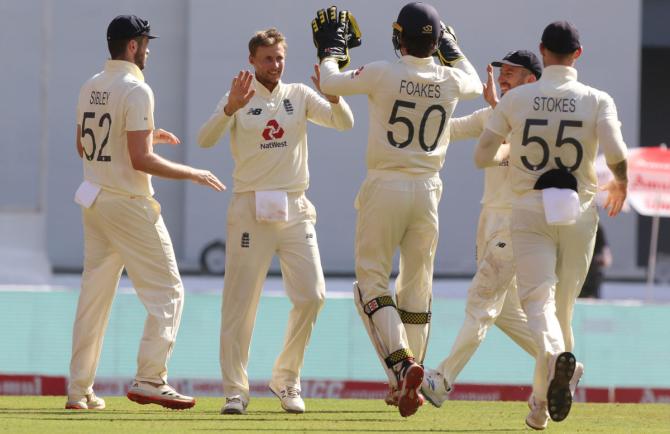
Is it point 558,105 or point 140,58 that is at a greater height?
point 140,58

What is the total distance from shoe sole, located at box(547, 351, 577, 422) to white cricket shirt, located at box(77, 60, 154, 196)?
2.47 m

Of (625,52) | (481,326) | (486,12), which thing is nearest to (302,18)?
(486,12)

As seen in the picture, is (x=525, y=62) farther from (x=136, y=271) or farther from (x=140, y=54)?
(x=136, y=271)

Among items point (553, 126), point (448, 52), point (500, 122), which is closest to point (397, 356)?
point (500, 122)

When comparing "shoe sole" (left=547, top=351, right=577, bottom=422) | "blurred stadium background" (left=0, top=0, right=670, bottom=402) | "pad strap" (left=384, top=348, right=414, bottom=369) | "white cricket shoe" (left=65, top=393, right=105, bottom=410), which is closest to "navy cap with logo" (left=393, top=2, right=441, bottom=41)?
"pad strap" (left=384, top=348, right=414, bottom=369)

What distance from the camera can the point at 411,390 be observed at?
802cm

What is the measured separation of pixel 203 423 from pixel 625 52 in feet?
54.6

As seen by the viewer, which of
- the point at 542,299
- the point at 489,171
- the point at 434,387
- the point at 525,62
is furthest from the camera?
the point at 489,171

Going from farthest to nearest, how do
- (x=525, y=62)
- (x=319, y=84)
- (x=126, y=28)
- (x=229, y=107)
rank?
1. (x=525, y=62)
2. (x=126, y=28)
3. (x=229, y=107)
4. (x=319, y=84)

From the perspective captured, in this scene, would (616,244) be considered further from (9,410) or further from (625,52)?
(9,410)

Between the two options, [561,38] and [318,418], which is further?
[318,418]

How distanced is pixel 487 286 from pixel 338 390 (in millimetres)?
4267

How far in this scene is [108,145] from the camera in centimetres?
866

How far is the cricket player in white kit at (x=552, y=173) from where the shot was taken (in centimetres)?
796
